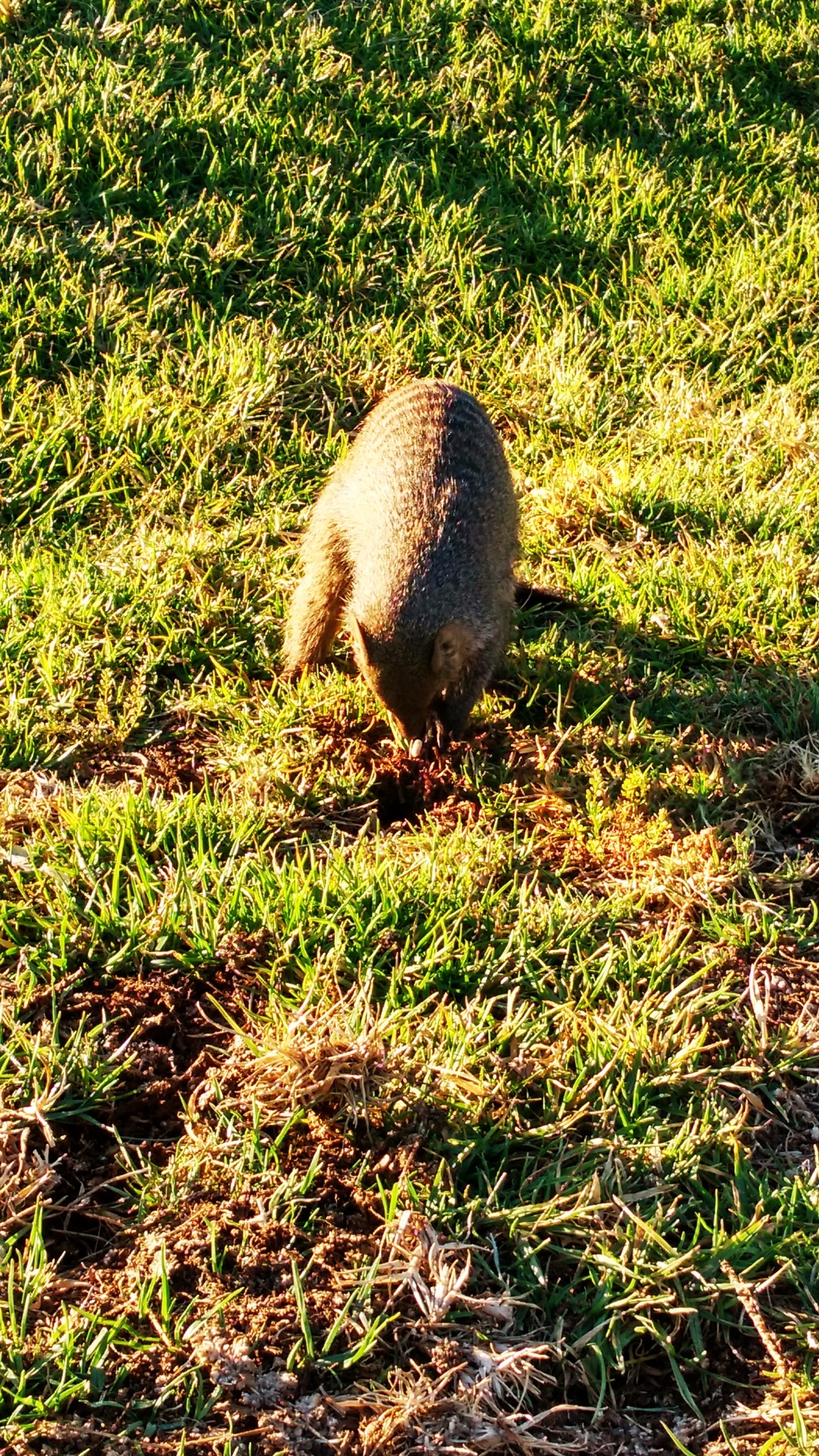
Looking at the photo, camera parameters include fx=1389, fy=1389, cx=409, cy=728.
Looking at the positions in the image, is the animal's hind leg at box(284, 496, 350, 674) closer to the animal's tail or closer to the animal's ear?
the animal's ear

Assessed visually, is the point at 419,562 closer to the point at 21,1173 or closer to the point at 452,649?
the point at 452,649

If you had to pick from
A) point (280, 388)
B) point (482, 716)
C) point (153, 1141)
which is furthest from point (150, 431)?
point (153, 1141)

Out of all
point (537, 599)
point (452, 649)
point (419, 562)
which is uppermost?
point (419, 562)

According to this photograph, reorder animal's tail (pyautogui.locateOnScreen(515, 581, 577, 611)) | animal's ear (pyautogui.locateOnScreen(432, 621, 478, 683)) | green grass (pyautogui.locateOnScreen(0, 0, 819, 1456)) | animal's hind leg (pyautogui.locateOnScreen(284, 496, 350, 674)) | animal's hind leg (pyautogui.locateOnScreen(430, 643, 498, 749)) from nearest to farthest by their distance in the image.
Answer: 1. green grass (pyautogui.locateOnScreen(0, 0, 819, 1456))
2. animal's ear (pyautogui.locateOnScreen(432, 621, 478, 683))
3. animal's hind leg (pyautogui.locateOnScreen(430, 643, 498, 749))
4. animal's hind leg (pyautogui.locateOnScreen(284, 496, 350, 674))
5. animal's tail (pyautogui.locateOnScreen(515, 581, 577, 611))

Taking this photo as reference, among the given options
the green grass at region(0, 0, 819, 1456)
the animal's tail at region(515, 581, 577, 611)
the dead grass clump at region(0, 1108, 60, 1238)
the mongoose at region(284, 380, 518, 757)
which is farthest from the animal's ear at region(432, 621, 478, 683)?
the dead grass clump at region(0, 1108, 60, 1238)

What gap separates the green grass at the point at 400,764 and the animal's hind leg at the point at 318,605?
3.4 inches

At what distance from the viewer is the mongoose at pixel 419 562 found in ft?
10.6

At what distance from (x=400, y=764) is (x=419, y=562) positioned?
491 mm

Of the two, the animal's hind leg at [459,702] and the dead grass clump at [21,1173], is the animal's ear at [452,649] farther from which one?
the dead grass clump at [21,1173]

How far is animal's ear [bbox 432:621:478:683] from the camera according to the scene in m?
3.22

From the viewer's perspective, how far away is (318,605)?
3.60m

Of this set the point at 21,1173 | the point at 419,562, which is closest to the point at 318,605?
the point at 419,562

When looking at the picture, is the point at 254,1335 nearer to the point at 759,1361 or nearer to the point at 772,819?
the point at 759,1361

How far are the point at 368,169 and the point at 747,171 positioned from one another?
152cm
